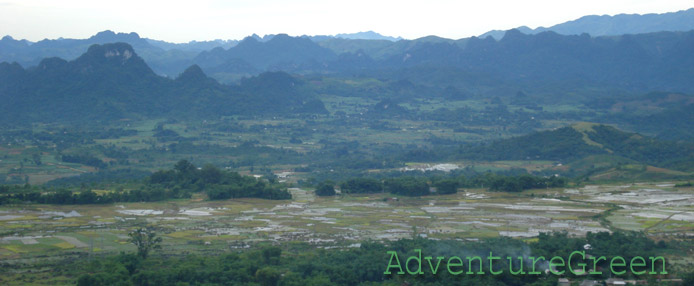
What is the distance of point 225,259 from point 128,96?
103843mm

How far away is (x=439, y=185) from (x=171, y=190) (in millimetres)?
21959

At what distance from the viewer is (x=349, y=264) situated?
3688 centimetres

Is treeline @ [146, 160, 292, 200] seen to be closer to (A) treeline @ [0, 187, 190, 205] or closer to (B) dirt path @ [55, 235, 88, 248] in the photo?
(A) treeline @ [0, 187, 190, 205]

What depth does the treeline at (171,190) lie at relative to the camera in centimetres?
Answer: 5756

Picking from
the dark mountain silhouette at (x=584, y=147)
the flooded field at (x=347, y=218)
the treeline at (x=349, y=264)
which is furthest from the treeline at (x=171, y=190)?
the dark mountain silhouette at (x=584, y=147)

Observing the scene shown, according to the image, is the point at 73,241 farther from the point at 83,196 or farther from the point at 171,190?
the point at 171,190

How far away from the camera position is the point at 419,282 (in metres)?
33.1

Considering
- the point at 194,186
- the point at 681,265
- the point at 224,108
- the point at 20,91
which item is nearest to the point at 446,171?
the point at 194,186

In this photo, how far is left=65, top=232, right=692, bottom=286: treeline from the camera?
33562 mm

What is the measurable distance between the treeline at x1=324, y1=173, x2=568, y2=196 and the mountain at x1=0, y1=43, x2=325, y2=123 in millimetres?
69675

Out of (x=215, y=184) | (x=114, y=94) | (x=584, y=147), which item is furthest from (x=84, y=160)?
(x=584, y=147)

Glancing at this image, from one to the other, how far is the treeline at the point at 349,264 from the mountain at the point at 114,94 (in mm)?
93676

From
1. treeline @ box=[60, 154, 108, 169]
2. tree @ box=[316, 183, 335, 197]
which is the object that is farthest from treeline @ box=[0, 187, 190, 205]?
treeline @ box=[60, 154, 108, 169]

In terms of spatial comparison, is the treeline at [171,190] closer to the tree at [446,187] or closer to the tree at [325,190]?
the tree at [325,190]
